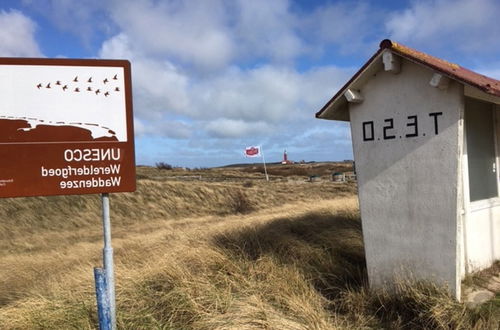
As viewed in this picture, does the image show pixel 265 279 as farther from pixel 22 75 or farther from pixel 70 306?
pixel 22 75

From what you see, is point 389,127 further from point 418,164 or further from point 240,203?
point 240,203

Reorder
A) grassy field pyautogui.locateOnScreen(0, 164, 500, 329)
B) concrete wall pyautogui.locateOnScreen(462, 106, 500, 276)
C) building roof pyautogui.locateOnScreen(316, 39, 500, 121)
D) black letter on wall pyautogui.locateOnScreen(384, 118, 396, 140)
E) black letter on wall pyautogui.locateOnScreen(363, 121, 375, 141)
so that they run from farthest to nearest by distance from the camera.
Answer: concrete wall pyautogui.locateOnScreen(462, 106, 500, 276) → black letter on wall pyautogui.locateOnScreen(363, 121, 375, 141) → black letter on wall pyautogui.locateOnScreen(384, 118, 396, 140) → building roof pyautogui.locateOnScreen(316, 39, 500, 121) → grassy field pyautogui.locateOnScreen(0, 164, 500, 329)

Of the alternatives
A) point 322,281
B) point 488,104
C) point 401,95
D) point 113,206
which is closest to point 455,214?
point 401,95

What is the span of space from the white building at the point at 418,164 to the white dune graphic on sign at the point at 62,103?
3.52 meters

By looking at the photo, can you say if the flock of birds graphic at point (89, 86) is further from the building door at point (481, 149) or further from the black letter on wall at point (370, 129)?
the building door at point (481, 149)

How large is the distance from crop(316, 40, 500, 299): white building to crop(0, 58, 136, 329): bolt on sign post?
3527 mm

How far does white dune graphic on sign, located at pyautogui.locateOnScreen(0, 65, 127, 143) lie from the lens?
407cm

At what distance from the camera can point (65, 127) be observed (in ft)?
13.6

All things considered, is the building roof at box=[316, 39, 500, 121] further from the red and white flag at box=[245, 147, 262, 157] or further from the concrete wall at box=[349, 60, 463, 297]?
the red and white flag at box=[245, 147, 262, 157]

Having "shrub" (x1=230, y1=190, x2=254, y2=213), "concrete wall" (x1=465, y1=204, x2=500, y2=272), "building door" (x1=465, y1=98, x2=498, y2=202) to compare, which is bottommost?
"shrub" (x1=230, y1=190, x2=254, y2=213)

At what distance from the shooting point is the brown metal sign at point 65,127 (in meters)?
4.05

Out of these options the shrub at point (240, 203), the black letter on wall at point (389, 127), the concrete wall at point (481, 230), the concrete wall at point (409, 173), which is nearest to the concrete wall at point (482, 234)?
the concrete wall at point (481, 230)

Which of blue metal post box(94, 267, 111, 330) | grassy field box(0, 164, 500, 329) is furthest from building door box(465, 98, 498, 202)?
blue metal post box(94, 267, 111, 330)

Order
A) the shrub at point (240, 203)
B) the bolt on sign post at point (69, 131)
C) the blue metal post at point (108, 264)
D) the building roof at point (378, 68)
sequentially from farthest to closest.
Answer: the shrub at point (240, 203) < the building roof at point (378, 68) < the blue metal post at point (108, 264) < the bolt on sign post at point (69, 131)
